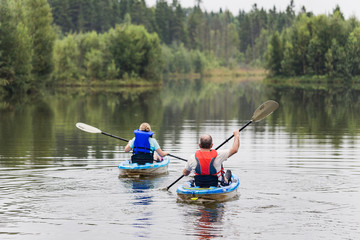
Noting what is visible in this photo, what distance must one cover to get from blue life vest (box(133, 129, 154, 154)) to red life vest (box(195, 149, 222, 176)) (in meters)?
3.25

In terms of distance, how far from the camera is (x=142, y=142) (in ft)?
52.4

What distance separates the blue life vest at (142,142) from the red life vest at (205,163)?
3255 mm

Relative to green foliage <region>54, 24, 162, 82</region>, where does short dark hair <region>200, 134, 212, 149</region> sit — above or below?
below

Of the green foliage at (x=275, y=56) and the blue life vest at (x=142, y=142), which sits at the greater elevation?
the green foliage at (x=275, y=56)

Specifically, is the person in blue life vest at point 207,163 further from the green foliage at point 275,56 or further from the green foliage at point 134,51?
the green foliage at point 275,56

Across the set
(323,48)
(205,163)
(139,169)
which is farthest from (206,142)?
(323,48)

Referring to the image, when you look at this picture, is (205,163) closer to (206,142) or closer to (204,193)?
(206,142)

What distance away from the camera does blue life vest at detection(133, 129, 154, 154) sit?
624 inches

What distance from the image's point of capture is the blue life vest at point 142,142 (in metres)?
15.9

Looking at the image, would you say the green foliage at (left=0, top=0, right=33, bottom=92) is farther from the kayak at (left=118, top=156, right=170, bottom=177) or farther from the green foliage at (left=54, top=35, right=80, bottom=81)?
the kayak at (left=118, top=156, right=170, bottom=177)

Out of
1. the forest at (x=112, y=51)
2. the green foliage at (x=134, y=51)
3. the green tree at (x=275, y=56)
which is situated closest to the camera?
the forest at (x=112, y=51)

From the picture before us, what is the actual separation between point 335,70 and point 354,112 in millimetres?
64709

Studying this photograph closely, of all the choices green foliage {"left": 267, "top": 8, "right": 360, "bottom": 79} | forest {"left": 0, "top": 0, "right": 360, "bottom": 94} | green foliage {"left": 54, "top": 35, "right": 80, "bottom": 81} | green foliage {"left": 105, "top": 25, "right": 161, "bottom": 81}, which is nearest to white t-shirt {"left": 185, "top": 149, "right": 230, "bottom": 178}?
forest {"left": 0, "top": 0, "right": 360, "bottom": 94}

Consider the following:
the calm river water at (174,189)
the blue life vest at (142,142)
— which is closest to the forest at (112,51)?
the calm river water at (174,189)
